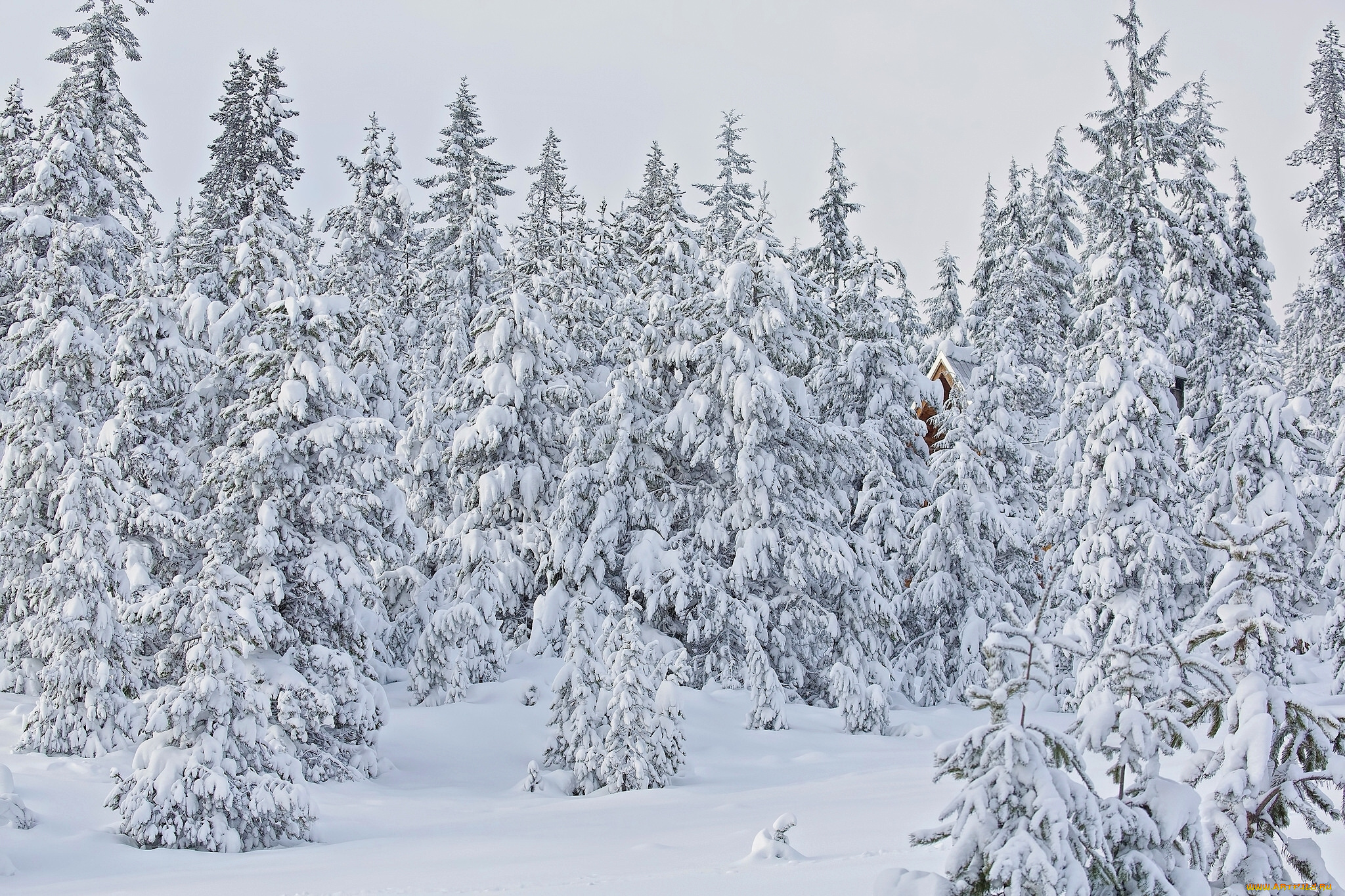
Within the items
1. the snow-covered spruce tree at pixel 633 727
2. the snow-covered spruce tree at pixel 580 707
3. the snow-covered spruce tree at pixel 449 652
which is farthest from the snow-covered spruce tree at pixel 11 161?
the snow-covered spruce tree at pixel 633 727

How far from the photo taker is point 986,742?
184 inches

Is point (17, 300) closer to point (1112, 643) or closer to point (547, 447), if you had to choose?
point (547, 447)

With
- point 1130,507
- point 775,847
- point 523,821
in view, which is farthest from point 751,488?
point 775,847

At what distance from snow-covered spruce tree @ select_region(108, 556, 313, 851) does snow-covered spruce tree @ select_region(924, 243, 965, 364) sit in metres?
42.3

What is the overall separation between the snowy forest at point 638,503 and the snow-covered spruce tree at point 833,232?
16 cm

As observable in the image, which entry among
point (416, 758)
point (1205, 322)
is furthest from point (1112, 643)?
point (1205, 322)

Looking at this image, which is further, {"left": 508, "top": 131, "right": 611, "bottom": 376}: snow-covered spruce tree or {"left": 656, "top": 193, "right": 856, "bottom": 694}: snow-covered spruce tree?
{"left": 508, "top": 131, "right": 611, "bottom": 376}: snow-covered spruce tree

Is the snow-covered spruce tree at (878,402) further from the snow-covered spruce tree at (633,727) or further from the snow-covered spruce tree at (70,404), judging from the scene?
the snow-covered spruce tree at (70,404)

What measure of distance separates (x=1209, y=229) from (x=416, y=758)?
29.8 m

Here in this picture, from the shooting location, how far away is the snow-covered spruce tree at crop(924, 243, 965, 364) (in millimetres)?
50625

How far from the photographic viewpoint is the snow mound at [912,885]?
461 centimetres

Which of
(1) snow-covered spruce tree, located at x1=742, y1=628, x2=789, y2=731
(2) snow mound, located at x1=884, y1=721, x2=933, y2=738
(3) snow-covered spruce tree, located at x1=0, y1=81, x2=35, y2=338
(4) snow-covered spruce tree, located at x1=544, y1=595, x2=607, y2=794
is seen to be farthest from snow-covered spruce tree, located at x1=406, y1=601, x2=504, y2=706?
(3) snow-covered spruce tree, located at x1=0, y1=81, x2=35, y2=338

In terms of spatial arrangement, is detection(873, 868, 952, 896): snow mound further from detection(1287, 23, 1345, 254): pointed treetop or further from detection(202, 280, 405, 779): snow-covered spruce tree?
detection(1287, 23, 1345, 254): pointed treetop

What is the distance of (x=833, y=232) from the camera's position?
29.3 meters
